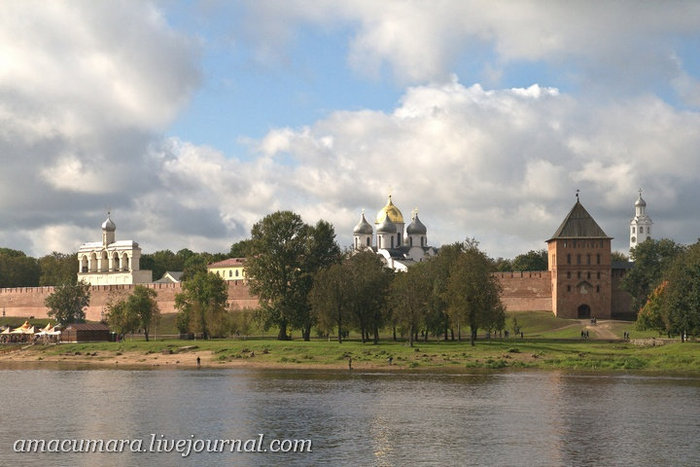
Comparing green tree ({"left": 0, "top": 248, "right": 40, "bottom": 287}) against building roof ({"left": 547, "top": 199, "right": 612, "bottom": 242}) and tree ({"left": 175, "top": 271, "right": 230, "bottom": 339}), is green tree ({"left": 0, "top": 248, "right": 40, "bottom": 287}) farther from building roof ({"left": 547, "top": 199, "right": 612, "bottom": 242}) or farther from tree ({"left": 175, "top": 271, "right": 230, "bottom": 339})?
building roof ({"left": 547, "top": 199, "right": 612, "bottom": 242})

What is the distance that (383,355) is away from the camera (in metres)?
55.2

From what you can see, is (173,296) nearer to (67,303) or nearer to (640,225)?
(67,303)

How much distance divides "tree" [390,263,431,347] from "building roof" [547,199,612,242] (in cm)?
2707

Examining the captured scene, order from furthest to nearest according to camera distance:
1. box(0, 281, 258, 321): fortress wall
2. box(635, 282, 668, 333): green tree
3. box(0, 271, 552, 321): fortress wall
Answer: box(0, 281, 258, 321): fortress wall
box(0, 271, 552, 321): fortress wall
box(635, 282, 668, 333): green tree

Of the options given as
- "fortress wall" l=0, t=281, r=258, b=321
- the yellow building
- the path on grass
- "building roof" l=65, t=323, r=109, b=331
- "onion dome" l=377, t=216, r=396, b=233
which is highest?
"onion dome" l=377, t=216, r=396, b=233

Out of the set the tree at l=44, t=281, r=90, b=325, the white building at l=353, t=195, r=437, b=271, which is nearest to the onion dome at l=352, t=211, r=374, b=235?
the white building at l=353, t=195, r=437, b=271

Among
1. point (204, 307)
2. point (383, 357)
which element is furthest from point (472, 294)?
point (204, 307)

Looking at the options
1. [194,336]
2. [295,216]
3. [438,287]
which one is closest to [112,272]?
[194,336]

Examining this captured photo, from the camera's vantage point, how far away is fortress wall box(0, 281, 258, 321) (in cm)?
10050

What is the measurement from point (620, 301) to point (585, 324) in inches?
388

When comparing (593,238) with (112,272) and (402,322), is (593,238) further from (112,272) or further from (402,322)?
(112,272)

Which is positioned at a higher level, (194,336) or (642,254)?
(642,254)

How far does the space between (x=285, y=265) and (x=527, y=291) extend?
2857 cm

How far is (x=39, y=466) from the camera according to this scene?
25.7m
